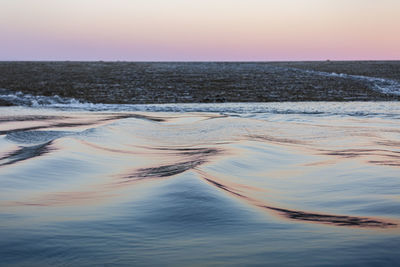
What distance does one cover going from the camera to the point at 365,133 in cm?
1181

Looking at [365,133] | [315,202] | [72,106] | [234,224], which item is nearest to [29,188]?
[234,224]

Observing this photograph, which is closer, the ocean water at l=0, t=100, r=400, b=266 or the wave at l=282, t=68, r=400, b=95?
the ocean water at l=0, t=100, r=400, b=266

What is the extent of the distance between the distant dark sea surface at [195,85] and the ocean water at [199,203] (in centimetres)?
1765

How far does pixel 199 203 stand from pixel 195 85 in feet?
94.5

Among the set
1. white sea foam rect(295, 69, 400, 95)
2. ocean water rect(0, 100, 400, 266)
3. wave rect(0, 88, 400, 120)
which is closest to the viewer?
ocean water rect(0, 100, 400, 266)

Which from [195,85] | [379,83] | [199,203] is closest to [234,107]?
[195,85]

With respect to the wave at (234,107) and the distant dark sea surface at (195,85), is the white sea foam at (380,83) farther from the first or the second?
the wave at (234,107)

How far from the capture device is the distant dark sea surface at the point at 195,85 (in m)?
27.6

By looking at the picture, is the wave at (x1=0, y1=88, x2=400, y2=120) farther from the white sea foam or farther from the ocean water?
the ocean water

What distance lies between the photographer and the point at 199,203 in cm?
469

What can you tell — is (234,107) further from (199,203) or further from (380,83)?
(380,83)

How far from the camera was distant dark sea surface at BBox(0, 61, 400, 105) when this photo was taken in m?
27.6

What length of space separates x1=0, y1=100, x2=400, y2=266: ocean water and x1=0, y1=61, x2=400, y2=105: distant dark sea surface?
17655 millimetres

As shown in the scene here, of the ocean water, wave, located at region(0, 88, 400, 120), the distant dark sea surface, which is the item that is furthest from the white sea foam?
the ocean water
